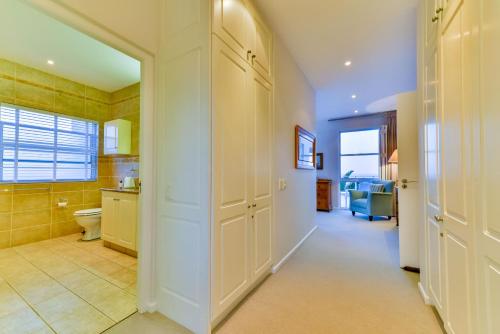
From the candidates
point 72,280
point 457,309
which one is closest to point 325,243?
point 457,309

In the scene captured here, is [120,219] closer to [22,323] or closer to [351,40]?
[22,323]

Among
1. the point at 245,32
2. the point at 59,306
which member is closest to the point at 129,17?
the point at 245,32

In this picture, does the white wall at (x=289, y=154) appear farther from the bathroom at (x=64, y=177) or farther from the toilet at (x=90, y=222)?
the toilet at (x=90, y=222)

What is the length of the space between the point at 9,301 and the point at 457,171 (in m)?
3.60

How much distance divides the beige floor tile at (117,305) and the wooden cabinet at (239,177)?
811 millimetres

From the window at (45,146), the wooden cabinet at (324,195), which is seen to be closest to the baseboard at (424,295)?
the wooden cabinet at (324,195)

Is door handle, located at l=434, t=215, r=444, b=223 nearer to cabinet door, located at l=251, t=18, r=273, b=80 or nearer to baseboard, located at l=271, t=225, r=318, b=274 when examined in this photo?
baseboard, located at l=271, t=225, r=318, b=274

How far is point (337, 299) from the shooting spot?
6.31ft

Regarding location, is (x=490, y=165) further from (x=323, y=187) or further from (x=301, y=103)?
(x=323, y=187)

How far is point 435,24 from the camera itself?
5.21 ft

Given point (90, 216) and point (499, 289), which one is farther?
point (90, 216)

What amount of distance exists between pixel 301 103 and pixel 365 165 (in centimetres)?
401

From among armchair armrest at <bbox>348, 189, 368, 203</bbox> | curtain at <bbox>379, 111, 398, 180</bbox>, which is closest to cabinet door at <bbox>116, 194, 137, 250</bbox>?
armchair armrest at <bbox>348, 189, 368, 203</bbox>

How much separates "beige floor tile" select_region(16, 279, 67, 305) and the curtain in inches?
270
